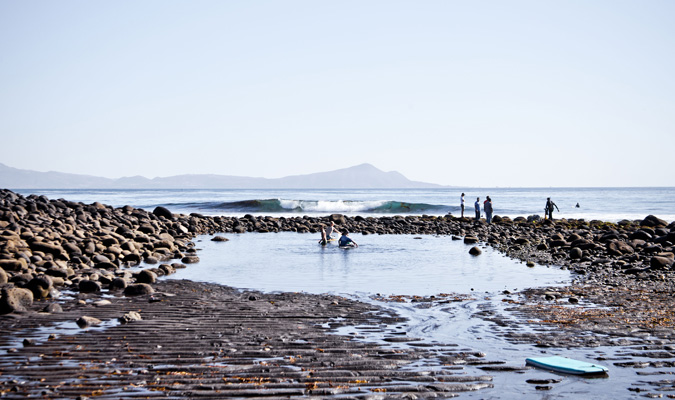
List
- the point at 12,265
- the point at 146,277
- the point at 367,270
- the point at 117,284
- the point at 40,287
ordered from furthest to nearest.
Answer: the point at 367,270 < the point at 146,277 < the point at 12,265 < the point at 117,284 < the point at 40,287

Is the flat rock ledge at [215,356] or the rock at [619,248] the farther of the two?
the rock at [619,248]

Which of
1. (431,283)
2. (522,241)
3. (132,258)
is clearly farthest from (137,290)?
(522,241)

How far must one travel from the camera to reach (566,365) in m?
7.34

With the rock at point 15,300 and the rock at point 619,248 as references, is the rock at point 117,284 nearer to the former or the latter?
the rock at point 15,300

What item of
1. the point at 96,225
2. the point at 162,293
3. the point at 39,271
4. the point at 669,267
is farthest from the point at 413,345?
the point at 96,225

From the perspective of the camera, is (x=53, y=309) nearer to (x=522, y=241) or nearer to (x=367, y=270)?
(x=367, y=270)

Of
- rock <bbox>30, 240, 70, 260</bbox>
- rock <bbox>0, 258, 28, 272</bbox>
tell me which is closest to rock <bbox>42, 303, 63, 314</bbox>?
rock <bbox>0, 258, 28, 272</bbox>

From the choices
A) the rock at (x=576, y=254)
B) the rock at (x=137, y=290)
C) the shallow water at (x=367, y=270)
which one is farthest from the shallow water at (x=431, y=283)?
the rock at (x=137, y=290)

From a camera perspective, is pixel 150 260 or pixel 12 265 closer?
pixel 12 265

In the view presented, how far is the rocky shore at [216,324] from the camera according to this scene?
263 inches

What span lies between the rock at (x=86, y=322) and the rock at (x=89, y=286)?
361 cm

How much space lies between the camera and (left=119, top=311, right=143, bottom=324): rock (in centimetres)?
985

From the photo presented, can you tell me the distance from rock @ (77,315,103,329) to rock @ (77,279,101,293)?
11.8 ft

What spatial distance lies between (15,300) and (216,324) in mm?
3952
